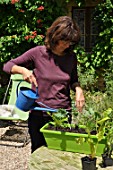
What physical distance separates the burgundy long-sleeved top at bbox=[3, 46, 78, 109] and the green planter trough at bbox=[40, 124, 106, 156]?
37cm

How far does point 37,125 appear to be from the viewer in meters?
2.72

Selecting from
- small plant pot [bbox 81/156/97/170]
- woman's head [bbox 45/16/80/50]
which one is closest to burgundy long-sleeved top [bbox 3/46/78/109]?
woman's head [bbox 45/16/80/50]

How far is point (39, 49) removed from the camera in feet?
8.56

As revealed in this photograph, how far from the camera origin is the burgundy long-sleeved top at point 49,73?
2.57m

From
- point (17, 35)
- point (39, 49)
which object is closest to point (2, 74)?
point (17, 35)

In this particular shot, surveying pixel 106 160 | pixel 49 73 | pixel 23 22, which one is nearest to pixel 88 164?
pixel 106 160

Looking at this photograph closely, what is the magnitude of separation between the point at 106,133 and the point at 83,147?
0.17 m

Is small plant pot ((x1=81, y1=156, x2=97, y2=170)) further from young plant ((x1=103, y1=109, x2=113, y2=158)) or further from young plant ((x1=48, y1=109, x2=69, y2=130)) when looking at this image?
young plant ((x1=48, y1=109, x2=69, y2=130))

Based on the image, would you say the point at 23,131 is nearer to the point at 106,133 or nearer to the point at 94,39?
the point at 94,39

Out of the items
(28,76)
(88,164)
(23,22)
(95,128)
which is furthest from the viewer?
(23,22)

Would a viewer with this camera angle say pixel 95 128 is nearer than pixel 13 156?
Yes

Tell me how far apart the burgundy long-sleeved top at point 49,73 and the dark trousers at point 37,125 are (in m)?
0.14

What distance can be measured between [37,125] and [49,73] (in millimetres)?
415

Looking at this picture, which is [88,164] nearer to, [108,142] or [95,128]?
[108,142]
